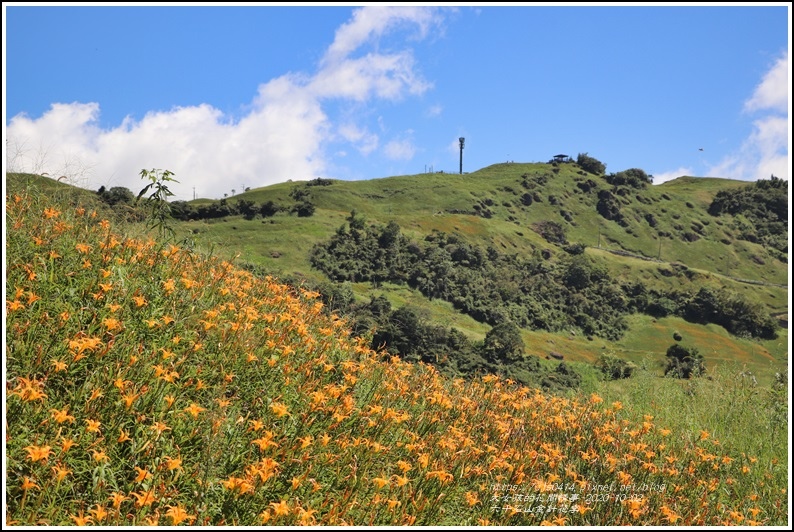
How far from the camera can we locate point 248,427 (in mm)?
4199

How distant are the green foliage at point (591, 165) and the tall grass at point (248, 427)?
6487 inches

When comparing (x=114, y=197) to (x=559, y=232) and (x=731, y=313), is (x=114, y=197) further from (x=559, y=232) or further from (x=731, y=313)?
(x=559, y=232)

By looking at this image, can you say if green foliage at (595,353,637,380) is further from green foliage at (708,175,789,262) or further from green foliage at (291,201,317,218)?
green foliage at (708,175,789,262)

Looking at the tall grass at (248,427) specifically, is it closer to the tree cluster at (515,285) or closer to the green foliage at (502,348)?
the green foliage at (502,348)

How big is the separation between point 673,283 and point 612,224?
3719 centimetres

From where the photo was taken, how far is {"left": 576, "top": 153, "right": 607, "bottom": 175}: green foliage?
159125mm

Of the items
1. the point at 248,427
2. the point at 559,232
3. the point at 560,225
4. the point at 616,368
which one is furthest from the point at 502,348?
the point at 560,225

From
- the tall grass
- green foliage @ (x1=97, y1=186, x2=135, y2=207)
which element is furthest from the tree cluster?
the tall grass

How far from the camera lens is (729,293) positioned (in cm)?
9188

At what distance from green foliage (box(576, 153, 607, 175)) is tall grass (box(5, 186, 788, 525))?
165m

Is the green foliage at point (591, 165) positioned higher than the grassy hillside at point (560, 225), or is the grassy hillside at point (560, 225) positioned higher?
the green foliage at point (591, 165)

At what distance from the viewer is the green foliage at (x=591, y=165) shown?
522 feet

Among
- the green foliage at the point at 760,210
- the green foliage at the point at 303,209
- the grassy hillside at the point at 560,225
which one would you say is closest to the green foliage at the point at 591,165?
the grassy hillside at the point at 560,225

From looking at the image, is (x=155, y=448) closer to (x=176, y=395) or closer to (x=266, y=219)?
(x=176, y=395)
